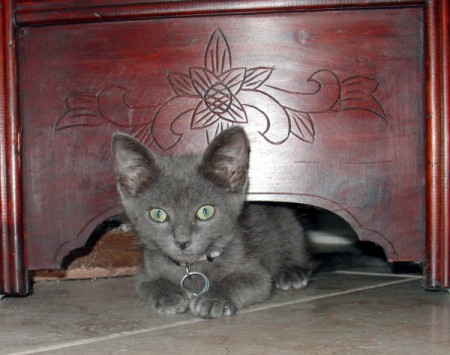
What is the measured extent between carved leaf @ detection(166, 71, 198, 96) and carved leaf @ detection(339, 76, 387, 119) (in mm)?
405

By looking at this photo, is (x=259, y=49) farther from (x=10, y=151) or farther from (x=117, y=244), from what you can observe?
(x=117, y=244)

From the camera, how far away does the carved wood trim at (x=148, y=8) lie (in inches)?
65.9

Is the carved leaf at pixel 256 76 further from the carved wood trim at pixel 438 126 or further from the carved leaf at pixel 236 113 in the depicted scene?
the carved wood trim at pixel 438 126

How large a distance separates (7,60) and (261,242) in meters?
0.91

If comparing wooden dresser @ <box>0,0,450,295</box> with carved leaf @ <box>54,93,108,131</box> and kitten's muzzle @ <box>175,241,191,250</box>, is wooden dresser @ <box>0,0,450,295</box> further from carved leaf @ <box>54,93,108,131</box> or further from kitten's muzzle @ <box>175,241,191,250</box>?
kitten's muzzle @ <box>175,241,191,250</box>

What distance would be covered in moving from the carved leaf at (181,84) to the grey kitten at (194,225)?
0.18 metres

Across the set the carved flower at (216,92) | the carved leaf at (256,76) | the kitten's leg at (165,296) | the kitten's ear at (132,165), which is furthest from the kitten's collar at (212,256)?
the carved leaf at (256,76)

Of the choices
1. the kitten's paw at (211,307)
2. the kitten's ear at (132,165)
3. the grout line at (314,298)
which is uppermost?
the kitten's ear at (132,165)

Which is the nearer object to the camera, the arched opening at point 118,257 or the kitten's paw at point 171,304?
the kitten's paw at point 171,304

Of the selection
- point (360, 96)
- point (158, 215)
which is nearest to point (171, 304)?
point (158, 215)

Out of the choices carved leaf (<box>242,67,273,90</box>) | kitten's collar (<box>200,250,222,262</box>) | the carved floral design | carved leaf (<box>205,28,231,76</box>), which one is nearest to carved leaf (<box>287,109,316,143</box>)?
the carved floral design

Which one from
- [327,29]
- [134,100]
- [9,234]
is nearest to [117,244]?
[9,234]

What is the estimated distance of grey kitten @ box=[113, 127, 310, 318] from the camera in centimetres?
164

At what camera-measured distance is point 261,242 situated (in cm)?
198
